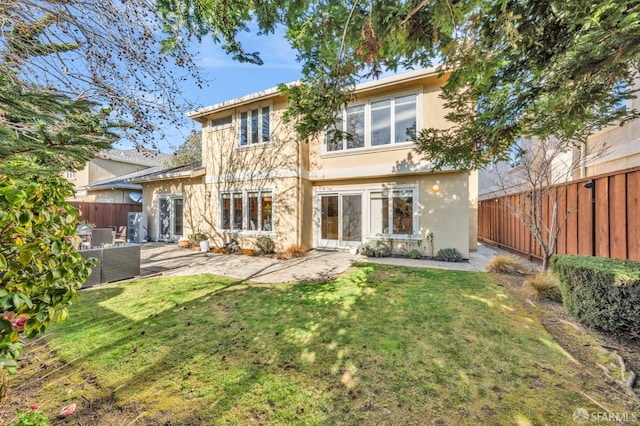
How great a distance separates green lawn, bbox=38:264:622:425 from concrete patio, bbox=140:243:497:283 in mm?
1961

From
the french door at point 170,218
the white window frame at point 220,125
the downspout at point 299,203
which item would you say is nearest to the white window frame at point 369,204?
the downspout at point 299,203

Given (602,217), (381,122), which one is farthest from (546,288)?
(381,122)

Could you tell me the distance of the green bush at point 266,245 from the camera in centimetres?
1154

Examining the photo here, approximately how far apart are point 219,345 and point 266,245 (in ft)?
25.3

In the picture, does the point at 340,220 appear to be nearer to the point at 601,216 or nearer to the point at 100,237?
the point at 601,216

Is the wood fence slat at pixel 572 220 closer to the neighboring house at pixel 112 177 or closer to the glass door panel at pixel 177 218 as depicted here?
the glass door panel at pixel 177 218

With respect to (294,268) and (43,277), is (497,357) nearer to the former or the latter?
(43,277)

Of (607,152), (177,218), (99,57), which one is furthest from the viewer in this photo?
(177,218)

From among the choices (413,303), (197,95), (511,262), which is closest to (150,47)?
(197,95)

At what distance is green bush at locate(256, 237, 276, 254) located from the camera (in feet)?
37.9

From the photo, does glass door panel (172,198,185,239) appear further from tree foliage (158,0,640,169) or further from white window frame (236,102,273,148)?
tree foliage (158,0,640,169)

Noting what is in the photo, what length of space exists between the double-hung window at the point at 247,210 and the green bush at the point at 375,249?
171 inches

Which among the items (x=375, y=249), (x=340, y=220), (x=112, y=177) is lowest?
(x=375, y=249)

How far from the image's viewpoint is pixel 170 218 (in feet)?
48.9
